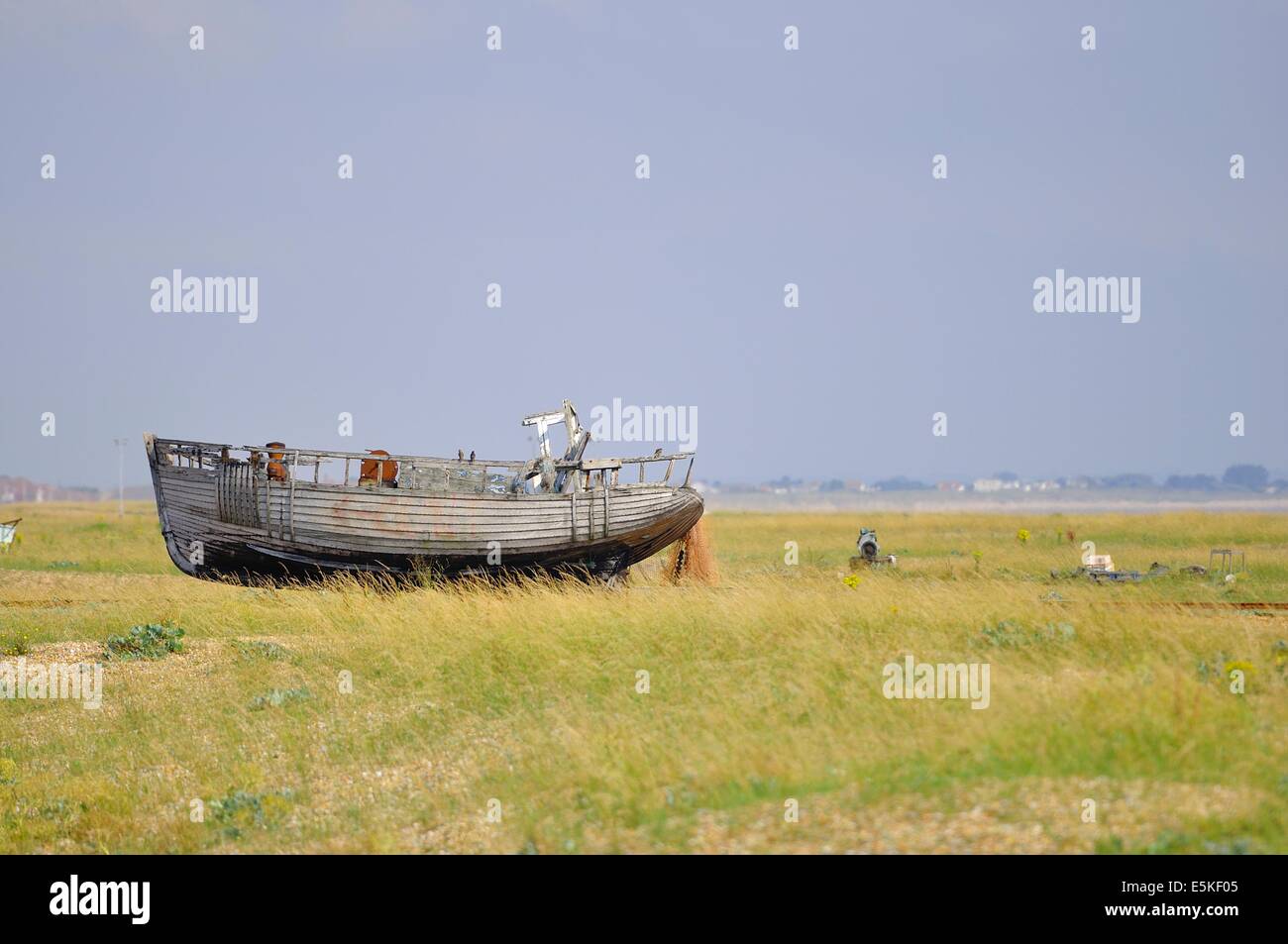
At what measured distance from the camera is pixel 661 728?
1270cm

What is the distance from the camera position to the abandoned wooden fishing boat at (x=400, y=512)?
25.1m

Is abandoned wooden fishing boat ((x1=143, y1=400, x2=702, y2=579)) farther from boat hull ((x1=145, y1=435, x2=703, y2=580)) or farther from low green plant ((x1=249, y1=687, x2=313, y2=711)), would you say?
low green plant ((x1=249, y1=687, x2=313, y2=711))

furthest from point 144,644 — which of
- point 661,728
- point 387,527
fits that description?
point 661,728

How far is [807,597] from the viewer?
61.6ft

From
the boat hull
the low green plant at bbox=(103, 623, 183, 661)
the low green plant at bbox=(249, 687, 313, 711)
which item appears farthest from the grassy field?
the boat hull

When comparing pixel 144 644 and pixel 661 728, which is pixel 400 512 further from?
pixel 661 728

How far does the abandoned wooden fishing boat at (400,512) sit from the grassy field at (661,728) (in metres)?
1.64

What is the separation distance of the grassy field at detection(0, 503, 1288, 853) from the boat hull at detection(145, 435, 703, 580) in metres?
1.59

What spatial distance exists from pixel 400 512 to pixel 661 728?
44.1 ft

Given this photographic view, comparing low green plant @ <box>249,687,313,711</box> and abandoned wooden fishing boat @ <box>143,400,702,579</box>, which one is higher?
abandoned wooden fishing boat @ <box>143,400,702,579</box>

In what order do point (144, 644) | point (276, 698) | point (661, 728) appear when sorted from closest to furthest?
1. point (661, 728)
2. point (276, 698)
3. point (144, 644)

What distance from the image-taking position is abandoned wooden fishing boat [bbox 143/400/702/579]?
987 inches
